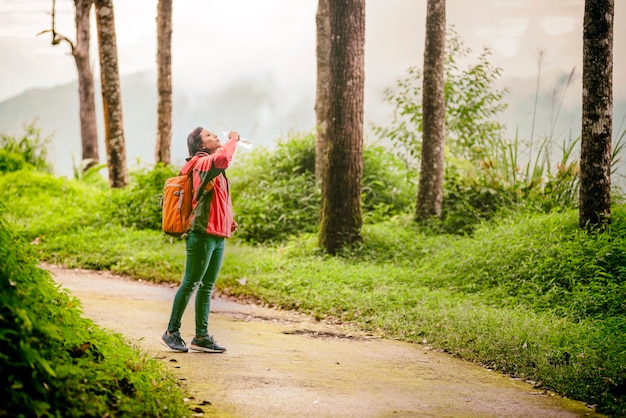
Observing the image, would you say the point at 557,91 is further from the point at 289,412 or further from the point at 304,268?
the point at 289,412

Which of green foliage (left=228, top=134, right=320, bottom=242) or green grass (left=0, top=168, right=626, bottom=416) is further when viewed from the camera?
green foliage (left=228, top=134, right=320, bottom=242)

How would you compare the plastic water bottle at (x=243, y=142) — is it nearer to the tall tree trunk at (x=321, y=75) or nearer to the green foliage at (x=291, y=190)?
the green foliage at (x=291, y=190)

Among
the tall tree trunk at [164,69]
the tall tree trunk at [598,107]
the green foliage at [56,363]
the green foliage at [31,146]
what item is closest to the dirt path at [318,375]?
the green foliage at [56,363]

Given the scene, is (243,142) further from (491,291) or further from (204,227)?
(491,291)

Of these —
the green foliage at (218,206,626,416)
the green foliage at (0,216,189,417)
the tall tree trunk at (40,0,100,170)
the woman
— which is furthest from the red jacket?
the tall tree trunk at (40,0,100,170)

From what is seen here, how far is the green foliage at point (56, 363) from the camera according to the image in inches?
140

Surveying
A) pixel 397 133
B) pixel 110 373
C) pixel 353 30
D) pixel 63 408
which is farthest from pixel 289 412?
pixel 397 133

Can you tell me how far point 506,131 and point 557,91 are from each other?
2608 millimetres

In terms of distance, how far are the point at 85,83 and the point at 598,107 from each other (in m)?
16.4

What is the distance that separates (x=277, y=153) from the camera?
17.0 m

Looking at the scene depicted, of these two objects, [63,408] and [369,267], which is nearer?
[63,408]

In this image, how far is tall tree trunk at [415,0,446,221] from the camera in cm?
1354

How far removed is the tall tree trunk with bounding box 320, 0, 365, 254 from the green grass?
594mm

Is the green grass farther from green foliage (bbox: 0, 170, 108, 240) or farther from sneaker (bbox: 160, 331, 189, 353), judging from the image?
sneaker (bbox: 160, 331, 189, 353)
